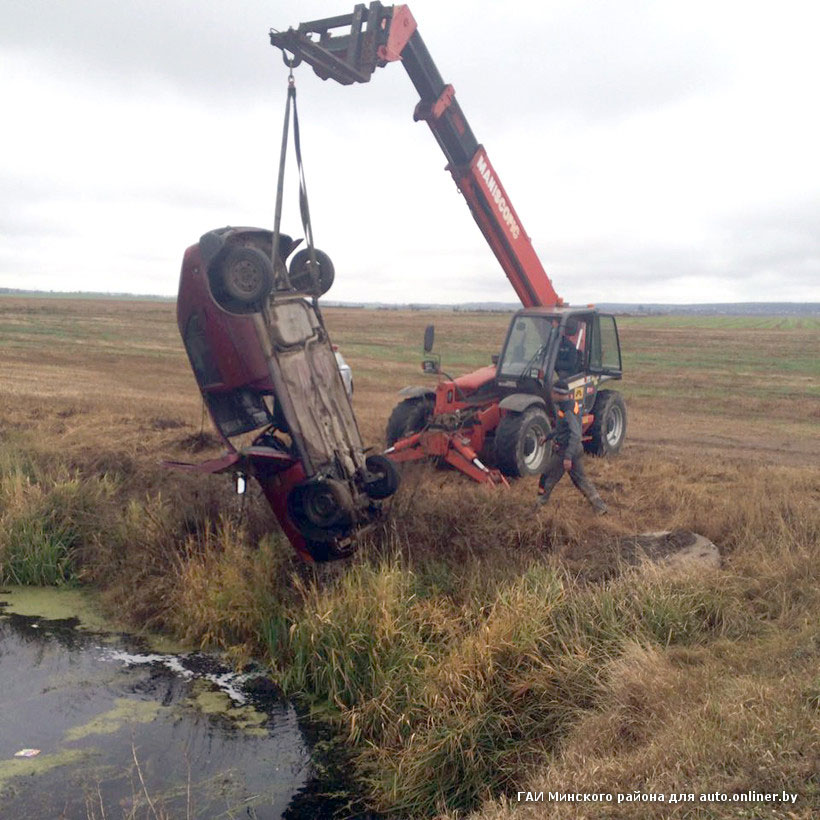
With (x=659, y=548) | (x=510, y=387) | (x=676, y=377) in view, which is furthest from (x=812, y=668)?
(x=676, y=377)

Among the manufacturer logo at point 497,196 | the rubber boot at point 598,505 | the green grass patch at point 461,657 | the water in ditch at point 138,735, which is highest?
the manufacturer logo at point 497,196

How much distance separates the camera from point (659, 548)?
6.97m

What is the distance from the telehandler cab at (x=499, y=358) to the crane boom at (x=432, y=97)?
0.01m

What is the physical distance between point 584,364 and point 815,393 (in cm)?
1202

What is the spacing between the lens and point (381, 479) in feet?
22.7

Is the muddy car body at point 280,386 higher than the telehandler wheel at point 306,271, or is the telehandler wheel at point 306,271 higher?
the telehandler wheel at point 306,271

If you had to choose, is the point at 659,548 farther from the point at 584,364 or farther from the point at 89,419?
the point at 89,419

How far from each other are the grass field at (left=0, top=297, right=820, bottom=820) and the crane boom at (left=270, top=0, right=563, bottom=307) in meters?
2.73

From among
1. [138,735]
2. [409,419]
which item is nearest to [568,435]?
[409,419]

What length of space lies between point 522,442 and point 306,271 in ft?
11.3

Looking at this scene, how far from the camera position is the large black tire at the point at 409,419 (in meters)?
10.6

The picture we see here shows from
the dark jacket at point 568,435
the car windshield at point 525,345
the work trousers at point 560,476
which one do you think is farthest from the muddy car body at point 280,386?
the car windshield at point 525,345

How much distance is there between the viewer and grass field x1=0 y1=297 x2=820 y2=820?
425cm

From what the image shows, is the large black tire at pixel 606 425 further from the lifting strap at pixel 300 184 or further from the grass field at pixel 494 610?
the lifting strap at pixel 300 184
